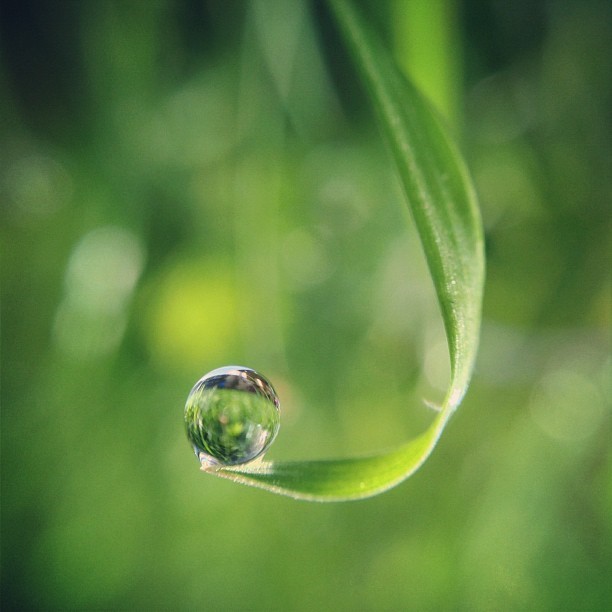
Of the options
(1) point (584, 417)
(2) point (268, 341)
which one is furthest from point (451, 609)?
(2) point (268, 341)

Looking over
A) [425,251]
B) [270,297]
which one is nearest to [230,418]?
[425,251]

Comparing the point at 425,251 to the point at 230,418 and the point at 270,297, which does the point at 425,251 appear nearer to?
the point at 230,418

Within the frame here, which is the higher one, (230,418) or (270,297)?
(230,418)

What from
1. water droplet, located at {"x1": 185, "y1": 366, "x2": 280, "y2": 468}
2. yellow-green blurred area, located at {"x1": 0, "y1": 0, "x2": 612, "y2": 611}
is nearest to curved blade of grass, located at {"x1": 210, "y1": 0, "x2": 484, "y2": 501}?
water droplet, located at {"x1": 185, "y1": 366, "x2": 280, "y2": 468}

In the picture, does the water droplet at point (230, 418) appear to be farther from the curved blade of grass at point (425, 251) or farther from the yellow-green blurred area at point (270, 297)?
the yellow-green blurred area at point (270, 297)

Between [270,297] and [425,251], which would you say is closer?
[425,251]

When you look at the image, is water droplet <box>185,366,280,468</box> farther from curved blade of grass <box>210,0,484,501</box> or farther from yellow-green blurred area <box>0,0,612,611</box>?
yellow-green blurred area <box>0,0,612,611</box>
